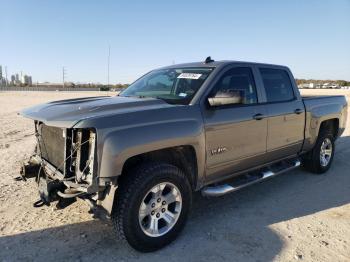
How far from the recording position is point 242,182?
457 cm

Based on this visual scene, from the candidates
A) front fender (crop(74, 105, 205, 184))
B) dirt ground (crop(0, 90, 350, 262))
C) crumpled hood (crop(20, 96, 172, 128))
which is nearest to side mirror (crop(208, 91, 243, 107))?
front fender (crop(74, 105, 205, 184))

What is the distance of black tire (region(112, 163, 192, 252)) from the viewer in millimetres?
3350

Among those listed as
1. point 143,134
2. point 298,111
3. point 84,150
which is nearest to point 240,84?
point 298,111

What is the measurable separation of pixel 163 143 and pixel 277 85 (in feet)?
8.67

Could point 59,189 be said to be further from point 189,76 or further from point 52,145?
point 189,76

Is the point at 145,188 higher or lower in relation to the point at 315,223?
higher

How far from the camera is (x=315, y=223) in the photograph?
428 centimetres

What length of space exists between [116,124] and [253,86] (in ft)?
7.70

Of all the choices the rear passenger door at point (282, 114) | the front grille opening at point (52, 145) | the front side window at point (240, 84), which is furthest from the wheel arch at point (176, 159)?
the rear passenger door at point (282, 114)

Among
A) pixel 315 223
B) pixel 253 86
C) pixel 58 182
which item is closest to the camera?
pixel 58 182

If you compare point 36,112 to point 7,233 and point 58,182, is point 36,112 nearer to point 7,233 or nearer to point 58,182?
point 58,182

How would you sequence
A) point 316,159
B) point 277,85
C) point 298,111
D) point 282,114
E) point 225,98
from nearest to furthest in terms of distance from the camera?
point 225,98, point 282,114, point 277,85, point 298,111, point 316,159

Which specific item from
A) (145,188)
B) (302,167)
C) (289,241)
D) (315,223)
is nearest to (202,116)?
(145,188)

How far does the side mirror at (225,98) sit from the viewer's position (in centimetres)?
404
